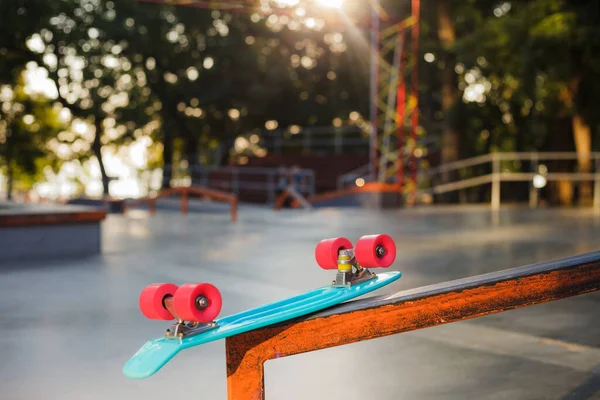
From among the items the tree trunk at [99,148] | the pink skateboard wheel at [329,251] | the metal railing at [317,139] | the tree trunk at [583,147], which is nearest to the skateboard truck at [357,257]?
the pink skateboard wheel at [329,251]

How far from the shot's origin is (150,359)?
2387 mm

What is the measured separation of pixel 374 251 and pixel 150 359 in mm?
1001

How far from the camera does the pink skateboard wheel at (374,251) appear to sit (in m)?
2.97

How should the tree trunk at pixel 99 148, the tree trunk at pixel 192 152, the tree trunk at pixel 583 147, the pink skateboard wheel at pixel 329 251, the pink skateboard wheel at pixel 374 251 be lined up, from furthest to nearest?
the tree trunk at pixel 99 148, the tree trunk at pixel 192 152, the tree trunk at pixel 583 147, the pink skateboard wheel at pixel 329 251, the pink skateboard wheel at pixel 374 251

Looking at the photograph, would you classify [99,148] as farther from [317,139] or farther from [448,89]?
[448,89]

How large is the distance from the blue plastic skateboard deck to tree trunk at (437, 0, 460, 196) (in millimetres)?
21031

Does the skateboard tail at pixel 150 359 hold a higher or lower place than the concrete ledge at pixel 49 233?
higher

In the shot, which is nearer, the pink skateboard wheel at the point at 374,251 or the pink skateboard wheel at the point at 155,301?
the pink skateboard wheel at the point at 155,301

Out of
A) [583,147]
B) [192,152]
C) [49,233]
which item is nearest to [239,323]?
[49,233]

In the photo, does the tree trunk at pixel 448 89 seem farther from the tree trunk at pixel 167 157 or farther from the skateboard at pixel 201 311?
the skateboard at pixel 201 311

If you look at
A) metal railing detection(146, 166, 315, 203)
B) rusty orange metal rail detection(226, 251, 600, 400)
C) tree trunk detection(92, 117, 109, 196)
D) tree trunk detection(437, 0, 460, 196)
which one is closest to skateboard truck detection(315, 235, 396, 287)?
rusty orange metal rail detection(226, 251, 600, 400)

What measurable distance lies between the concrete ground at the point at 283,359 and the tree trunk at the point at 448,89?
47.0 ft

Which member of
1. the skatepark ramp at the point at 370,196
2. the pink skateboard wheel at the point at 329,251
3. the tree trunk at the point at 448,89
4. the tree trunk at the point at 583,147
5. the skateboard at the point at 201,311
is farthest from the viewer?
the tree trunk at the point at 448,89

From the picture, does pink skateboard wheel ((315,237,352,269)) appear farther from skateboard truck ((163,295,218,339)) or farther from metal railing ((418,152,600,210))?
metal railing ((418,152,600,210))
